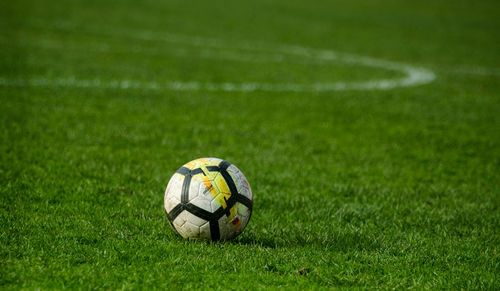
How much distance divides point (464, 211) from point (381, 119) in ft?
10.6

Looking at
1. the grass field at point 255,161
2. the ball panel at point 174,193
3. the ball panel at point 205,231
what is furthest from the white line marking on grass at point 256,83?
the ball panel at point 205,231

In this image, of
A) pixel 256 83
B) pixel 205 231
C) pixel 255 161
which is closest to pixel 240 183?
A: pixel 205 231

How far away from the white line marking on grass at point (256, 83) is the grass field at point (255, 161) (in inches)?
2.2

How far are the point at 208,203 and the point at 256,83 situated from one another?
20.9 ft

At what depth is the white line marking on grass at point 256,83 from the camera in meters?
8.54

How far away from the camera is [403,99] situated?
28.7 feet

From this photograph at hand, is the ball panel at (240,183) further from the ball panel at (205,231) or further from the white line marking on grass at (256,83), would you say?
the white line marking on grass at (256,83)

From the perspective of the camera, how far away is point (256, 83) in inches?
375

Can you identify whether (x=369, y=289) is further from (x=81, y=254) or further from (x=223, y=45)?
(x=223, y=45)

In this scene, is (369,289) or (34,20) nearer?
(369,289)

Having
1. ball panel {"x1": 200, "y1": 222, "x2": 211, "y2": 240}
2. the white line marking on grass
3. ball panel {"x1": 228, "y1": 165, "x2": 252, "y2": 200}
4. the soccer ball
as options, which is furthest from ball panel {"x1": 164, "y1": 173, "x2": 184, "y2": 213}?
the white line marking on grass

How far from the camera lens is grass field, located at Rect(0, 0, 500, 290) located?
3.11m

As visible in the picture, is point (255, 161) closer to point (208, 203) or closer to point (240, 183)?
point (240, 183)

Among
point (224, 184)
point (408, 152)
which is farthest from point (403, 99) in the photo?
point (224, 184)
